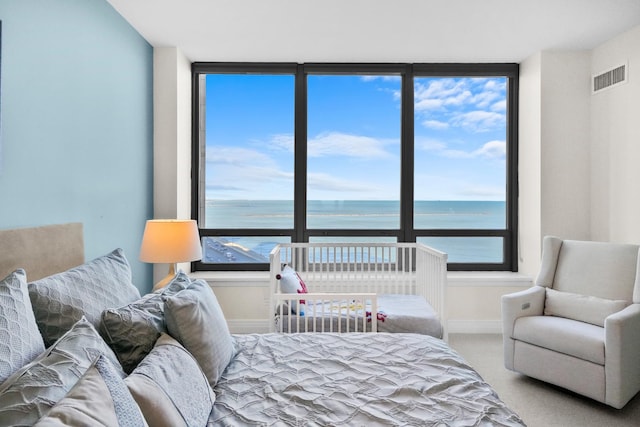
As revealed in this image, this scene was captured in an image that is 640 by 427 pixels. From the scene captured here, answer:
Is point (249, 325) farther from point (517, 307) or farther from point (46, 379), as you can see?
point (46, 379)

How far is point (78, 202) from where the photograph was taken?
2.28m

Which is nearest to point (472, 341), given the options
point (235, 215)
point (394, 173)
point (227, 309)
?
point (394, 173)

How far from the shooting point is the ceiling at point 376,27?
2.70m

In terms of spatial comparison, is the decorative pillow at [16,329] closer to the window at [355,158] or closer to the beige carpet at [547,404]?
the beige carpet at [547,404]

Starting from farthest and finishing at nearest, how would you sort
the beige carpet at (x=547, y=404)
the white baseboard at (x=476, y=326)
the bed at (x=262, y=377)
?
1. the white baseboard at (x=476, y=326)
2. the beige carpet at (x=547, y=404)
3. the bed at (x=262, y=377)

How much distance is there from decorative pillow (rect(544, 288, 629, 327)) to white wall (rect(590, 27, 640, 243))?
786 millimetres

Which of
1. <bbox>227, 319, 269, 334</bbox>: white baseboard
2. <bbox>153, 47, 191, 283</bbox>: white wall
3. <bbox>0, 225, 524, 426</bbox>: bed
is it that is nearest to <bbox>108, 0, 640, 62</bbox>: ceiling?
<bbox>153, 47, 191, 283</bbox>: white wall

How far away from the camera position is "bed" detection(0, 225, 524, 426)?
1129 mm

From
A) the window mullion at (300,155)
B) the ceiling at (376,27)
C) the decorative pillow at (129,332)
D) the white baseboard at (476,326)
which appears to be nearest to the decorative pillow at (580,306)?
the white baseboard at (476,326)

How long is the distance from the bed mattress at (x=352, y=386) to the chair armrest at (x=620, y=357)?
3.78 feet

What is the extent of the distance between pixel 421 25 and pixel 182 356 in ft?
9.26

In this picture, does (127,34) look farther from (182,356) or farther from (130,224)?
(182,356)

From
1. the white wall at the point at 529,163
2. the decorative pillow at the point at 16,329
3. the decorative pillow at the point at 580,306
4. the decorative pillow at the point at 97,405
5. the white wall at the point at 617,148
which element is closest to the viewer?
the decorative pillow at the point at 97,405

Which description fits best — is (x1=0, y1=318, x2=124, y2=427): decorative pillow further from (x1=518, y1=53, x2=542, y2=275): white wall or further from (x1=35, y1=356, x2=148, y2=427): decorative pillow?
(x1=518, y1=53, x2=542, y2=275): white wall
